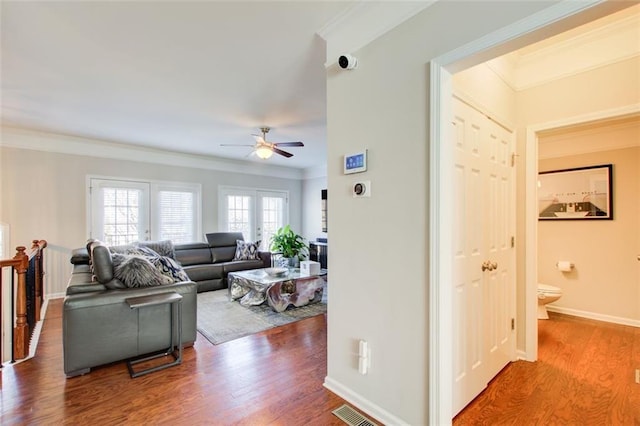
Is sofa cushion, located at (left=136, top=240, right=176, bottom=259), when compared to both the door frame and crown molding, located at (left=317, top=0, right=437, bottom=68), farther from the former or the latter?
the door frame

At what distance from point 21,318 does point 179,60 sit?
2721mm

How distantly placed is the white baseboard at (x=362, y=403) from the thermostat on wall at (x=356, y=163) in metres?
1.51

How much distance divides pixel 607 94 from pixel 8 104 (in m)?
6.05

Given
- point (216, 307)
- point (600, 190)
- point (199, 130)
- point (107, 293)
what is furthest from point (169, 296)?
point (600, 190)

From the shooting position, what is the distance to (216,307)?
4105mm

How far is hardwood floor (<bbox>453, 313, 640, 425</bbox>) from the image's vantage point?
1.85 metres

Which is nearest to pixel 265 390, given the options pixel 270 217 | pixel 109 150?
pixel 109 150

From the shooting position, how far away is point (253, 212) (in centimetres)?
722

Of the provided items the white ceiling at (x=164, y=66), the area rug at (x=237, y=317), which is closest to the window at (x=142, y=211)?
the white ceiling at (x=164, y=66)

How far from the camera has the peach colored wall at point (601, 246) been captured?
3.35 metres

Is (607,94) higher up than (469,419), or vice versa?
(607,94)

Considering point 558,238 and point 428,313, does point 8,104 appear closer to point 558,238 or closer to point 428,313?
point 428,313

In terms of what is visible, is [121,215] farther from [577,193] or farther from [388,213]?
[577,193]

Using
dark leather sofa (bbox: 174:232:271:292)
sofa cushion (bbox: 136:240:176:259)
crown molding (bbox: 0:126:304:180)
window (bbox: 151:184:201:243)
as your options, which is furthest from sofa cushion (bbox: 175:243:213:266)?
crown molding (bbox: 0:126:304:180)
